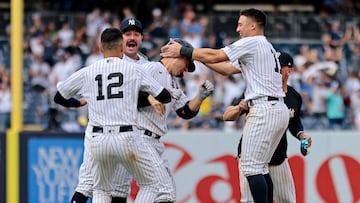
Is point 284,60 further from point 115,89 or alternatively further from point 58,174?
point 58,174

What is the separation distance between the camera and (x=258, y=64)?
894 cm

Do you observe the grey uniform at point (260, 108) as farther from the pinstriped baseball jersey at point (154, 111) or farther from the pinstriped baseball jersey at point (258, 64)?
the pinstriped baseball jersey at point (154, 111)

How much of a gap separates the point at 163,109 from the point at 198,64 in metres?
8.82

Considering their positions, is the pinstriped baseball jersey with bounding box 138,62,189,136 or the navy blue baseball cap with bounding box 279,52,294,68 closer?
the pinstriped baseball jersey with bounding box 138,62,189,136

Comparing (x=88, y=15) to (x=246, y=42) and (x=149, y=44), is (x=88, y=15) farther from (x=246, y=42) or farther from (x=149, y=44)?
(x=246, y=42)

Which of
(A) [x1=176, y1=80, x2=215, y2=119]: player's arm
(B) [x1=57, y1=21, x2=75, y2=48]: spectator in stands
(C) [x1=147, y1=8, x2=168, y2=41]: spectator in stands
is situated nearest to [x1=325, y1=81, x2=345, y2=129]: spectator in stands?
(C) [x1=147, y1=8, x2=168, y2=41]: spectator in stands

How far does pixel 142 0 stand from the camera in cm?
2278

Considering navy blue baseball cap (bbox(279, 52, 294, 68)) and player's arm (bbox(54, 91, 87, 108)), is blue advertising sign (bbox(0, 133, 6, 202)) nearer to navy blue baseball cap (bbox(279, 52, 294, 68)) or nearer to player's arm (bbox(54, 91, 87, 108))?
player's arm (bbox(54, 91, 87, 108))

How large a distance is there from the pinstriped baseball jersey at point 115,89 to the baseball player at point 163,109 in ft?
1.48

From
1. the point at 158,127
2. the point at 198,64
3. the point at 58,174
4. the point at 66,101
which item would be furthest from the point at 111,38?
the point at 198,64

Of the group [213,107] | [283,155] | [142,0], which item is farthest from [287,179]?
[142,0]

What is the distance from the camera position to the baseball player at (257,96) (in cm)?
891

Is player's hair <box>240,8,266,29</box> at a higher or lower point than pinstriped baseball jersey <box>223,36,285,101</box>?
higher

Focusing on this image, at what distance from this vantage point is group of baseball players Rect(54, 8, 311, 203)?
28.1 ft
